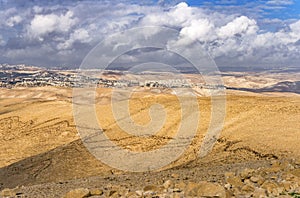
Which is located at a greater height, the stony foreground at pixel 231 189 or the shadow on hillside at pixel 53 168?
the stony foreground at pixel 231 189

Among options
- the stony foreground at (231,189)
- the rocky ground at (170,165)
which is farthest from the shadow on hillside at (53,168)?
the stony foreground at (231,189)

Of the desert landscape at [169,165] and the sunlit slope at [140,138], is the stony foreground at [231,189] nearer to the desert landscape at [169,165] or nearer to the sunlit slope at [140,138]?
the desert landscape at [169,165]

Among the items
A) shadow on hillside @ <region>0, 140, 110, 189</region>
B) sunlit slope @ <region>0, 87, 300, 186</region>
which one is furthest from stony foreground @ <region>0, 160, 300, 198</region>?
shadow on hillside @ <region>0, 140, 110, 189</region>

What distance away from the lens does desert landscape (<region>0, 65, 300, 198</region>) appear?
12.2 m

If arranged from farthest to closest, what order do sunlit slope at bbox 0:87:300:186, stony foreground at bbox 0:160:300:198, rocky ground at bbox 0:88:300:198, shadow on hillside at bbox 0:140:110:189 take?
1. shadow on hillside at bbox 0:140:110:189
2. sunlit slope at bbox 0:87:300:186
3. rocky ground at bbox 0:88:300:198
4. stony foreground at bbox 0:160:300:198

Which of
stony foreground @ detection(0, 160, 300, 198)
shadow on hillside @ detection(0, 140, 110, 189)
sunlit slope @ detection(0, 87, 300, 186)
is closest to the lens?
stony foreground @ detection(0, 160, 300, 198)

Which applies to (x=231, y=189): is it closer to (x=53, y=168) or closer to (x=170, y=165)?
(x=170, y=165)

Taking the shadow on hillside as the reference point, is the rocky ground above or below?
above

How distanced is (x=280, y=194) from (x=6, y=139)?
30.3m

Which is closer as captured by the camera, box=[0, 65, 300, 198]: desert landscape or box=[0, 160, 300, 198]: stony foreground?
box=[0, 160, 300, 198]: stony foreground

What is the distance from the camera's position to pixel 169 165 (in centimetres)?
2330

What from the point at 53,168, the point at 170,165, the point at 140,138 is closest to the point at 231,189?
the point at 170,165

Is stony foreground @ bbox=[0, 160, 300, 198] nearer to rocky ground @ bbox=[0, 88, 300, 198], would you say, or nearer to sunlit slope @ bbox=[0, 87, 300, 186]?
rocky ground @ bbox=[0, 88, 300, 198]

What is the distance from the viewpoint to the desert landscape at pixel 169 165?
39.9ft
